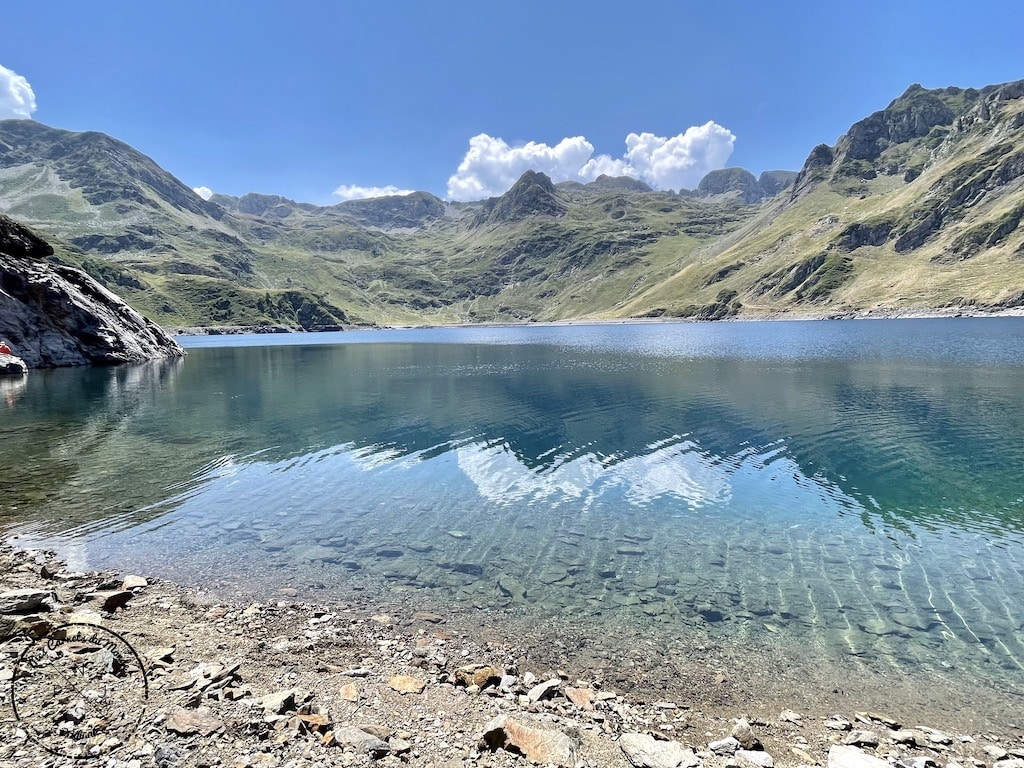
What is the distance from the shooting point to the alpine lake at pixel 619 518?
15.9 meters

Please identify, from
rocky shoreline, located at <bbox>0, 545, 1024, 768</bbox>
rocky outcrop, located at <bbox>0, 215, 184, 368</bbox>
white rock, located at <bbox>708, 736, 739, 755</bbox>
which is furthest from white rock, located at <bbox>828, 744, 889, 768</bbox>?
rocky outcrop, located at <bbox>0, 215, 184, 368</bbox>

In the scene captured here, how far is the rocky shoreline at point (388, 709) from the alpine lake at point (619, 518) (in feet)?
4.84

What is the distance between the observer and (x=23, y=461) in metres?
36.7

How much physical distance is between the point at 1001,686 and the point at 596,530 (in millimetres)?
14294

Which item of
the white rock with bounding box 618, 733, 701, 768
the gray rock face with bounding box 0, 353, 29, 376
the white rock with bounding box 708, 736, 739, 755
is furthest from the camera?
the gray rock face with bounding box 0, 353, 29, 376

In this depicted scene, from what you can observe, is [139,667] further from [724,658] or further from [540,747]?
[724,658]

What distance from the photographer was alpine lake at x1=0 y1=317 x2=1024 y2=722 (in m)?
15.9

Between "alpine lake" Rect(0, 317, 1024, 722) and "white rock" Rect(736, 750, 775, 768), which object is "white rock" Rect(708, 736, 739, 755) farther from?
"alpine lake" Rect(0, 317, 1024, 722)

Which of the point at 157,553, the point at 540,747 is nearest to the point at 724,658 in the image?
the point at 540,747

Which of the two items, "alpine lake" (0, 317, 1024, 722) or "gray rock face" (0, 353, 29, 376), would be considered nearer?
"alpine lake" (0, 317, 1024, 722)

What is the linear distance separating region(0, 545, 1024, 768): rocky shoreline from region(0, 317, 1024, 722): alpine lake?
1.47 metres

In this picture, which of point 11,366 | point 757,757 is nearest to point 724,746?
point 757,757

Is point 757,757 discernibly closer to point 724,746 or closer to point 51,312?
point 724,746

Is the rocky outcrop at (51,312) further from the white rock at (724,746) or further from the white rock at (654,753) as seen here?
the white rock at (724,746)
